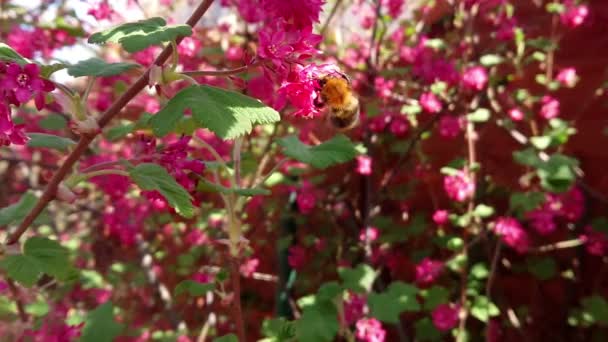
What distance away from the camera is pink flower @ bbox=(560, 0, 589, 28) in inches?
112

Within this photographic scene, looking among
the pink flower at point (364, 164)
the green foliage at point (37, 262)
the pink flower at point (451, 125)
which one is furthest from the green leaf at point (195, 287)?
the pink flower at point (451, 125)

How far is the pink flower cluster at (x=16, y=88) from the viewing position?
0.98m

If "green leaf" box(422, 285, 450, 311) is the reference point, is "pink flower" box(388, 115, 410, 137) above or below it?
above

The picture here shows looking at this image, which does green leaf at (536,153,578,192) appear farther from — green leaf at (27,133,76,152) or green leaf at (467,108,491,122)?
green leaf at (27,133,76,152)

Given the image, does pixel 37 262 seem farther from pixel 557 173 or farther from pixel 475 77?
pixel 475 77

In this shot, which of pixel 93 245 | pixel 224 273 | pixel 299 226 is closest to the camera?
pixel 224 273

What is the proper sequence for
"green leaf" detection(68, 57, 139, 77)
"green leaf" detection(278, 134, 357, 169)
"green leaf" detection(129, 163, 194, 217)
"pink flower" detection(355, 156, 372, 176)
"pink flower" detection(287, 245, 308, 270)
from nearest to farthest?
"green leaf" detection(129, 163, 194, 217), "green leaf" detection(68, 57, 139, 77), "green leaf" detection(278, 134, 357, 169), "pink flower" detection(355, 156, 372, 176), "pink flower" detection(287, 245, 308, 270)

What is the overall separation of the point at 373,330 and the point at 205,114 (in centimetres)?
156

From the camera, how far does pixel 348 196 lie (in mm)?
3502

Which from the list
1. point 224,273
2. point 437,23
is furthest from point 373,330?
point 437,23

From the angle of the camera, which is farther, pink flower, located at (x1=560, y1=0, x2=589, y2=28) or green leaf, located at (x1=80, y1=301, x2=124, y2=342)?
pink flower, located at (x1=560, y1=0, x2=589, y2=28)

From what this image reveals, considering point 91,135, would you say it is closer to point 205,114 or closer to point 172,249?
point 205,114

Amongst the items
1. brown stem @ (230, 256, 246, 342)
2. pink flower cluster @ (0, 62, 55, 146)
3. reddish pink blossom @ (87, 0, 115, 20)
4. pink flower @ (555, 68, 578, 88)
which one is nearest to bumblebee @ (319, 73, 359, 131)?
brown stem @ (230, 256, 246, 342)

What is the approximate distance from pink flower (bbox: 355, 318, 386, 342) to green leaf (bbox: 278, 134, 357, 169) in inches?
34.8
